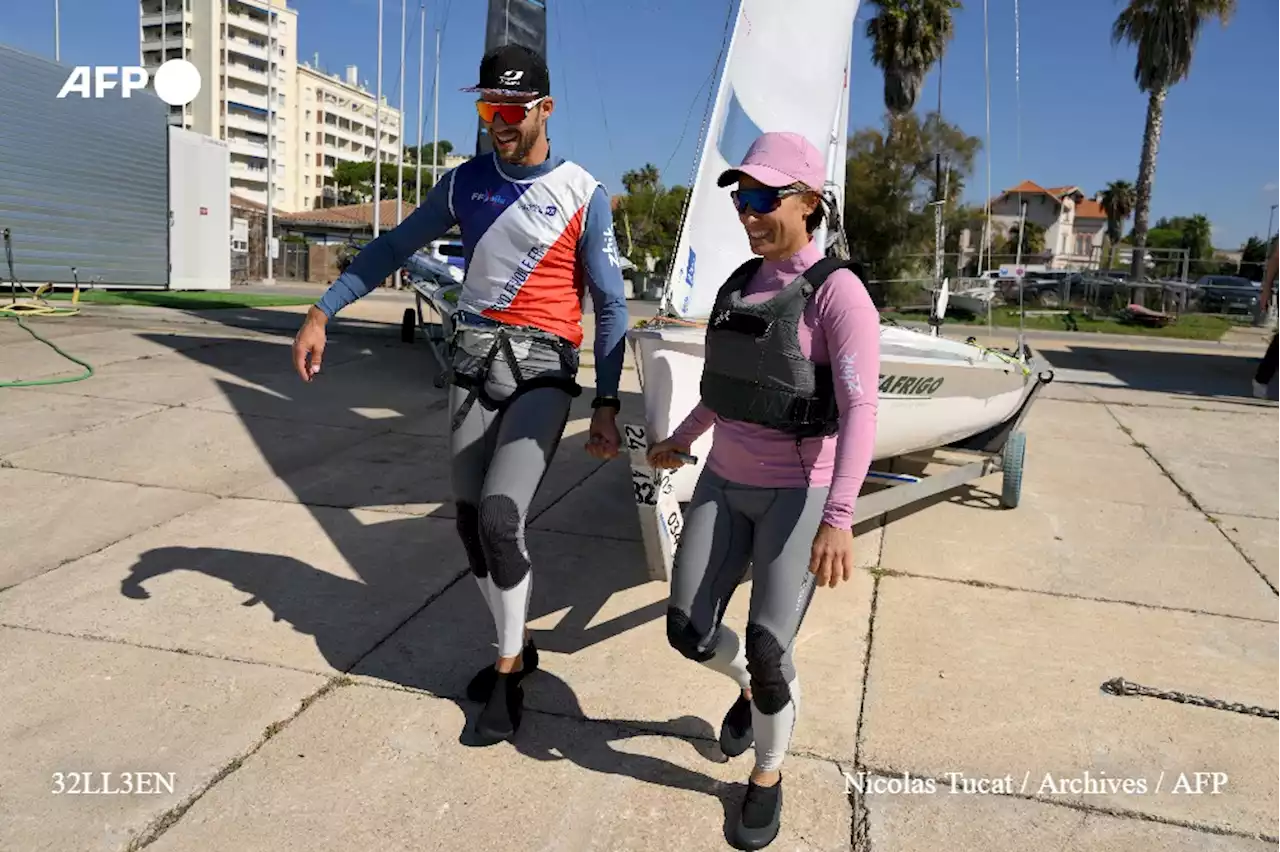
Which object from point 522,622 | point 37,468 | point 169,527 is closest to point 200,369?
point 37,468

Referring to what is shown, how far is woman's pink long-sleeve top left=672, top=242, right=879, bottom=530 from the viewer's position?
8.37 feet

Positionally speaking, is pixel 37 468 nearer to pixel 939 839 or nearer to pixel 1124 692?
pixel 939 839

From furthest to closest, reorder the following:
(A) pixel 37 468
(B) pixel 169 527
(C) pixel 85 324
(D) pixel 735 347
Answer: (C) pixel 85 324 < (A) pixel 37 468 < (B) pixel 169 527 < (D) pixel 735 347

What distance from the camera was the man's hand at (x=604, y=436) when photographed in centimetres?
343

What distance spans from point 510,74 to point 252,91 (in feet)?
367

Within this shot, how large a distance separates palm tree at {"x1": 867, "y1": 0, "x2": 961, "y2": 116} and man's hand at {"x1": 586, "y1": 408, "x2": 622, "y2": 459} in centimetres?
3913

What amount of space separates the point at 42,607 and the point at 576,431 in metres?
5.12

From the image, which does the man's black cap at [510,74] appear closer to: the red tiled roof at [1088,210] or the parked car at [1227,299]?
the parked car at [1227,299]

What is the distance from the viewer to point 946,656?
4.23m

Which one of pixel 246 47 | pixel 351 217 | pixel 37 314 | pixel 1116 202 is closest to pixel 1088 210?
pixel 1116 202

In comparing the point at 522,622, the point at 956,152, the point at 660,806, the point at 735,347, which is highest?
the point at 956,152

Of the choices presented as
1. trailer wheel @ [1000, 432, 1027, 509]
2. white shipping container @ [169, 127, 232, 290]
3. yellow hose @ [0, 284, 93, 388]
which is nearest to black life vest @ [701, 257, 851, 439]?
trailer wheel @ [1000, 432, 1027, 509]

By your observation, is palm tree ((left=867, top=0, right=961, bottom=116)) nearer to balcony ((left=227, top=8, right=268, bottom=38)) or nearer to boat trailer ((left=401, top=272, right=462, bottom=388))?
boat trailer ((left=401, top=272, right=462, bottom=388))

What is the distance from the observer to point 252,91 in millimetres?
101625
